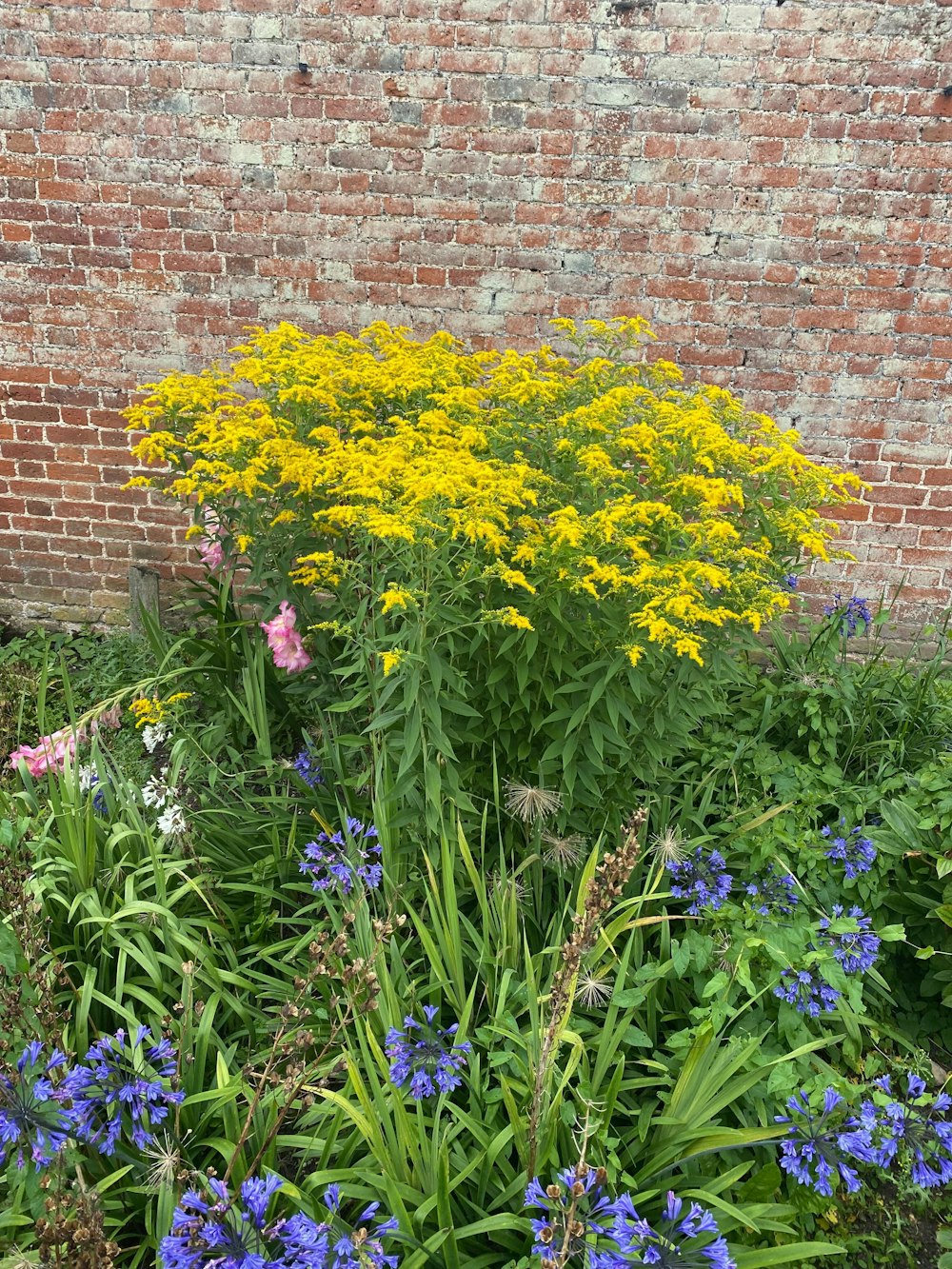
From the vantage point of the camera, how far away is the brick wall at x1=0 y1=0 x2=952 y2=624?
354cm

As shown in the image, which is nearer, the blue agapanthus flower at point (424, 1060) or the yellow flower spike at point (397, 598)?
the blue agapanthus flower at point (424, 1060)

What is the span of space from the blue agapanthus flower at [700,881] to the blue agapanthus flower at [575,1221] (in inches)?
35.4

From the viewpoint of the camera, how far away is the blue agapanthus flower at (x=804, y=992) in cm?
218

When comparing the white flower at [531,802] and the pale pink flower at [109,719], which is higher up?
the white flower at [531,802]

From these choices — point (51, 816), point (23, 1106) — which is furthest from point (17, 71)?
point (23, 1106)

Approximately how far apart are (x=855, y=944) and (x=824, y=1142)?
0.64 meters

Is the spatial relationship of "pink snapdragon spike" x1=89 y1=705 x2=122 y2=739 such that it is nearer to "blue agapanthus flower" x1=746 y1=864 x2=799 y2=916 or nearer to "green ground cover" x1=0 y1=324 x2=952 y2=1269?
"green ground cover" x1=0 y1=324 x2=952 y2=1269

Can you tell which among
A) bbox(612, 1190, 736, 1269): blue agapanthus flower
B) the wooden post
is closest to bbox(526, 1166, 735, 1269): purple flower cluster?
bbox(612, 1190, 736, 1269): blue agapanthus flower

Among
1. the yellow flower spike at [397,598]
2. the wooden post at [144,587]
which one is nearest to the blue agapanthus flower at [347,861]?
the yellow flower spike at [397,598]

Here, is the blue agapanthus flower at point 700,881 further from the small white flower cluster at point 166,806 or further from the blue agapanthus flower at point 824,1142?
the small white flower cluster at point 166,806

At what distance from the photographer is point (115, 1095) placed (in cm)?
168

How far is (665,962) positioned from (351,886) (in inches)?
33.9

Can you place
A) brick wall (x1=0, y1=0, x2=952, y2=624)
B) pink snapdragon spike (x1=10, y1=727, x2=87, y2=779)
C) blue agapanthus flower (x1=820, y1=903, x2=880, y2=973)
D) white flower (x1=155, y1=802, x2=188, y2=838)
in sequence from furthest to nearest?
brick wall (x1=0, y1=0, x2=952, y2=624) → pink snapdragon spike (x1=10, y1=727, x2=87, y2=779) → white flower (x1=155, y1=802, x2=188, y2=838) → blue agapanthus flower (x1=820, y1=903, x2=880, y2=973)

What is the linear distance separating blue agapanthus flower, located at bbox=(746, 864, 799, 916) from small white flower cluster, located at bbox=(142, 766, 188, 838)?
5.50 feet
